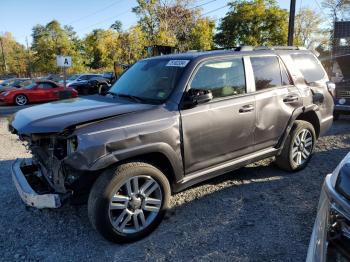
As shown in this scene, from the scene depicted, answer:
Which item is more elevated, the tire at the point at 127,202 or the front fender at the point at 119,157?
the front fender at the point at 119,157

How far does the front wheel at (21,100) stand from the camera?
17672mm

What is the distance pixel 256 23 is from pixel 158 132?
1621 inches

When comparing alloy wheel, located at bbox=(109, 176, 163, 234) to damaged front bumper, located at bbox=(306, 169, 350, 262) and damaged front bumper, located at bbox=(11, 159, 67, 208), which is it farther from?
damaged front bumper, located at bbox=(306, 169, 350, 262)

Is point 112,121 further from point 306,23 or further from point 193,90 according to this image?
point 306,23

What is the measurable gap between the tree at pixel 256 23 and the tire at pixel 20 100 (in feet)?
93.9

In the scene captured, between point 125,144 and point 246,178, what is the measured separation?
96.0 inches

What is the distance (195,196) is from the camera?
4.34 metres

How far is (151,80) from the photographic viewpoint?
408 cm

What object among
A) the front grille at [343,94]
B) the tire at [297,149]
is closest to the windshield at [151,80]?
the tire at [297,149]

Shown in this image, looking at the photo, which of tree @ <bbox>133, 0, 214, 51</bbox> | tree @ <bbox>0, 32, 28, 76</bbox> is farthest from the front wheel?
tree @ <bbox>0, 32, 28, 76</bbox>

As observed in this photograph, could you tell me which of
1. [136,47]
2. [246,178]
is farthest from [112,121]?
[136,47]

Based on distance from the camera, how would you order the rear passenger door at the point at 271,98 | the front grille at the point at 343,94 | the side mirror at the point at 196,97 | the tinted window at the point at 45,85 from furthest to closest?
the tinted window at the point at 45,85
the front grille at the point at 343,94
the rear passenger door at the point at 271,98
the side mirror at the point at 196,97

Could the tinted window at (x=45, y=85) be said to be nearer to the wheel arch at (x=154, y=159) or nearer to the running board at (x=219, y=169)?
the running board at (x=219, y=169)

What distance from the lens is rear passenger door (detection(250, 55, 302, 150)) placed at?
4.36 m
